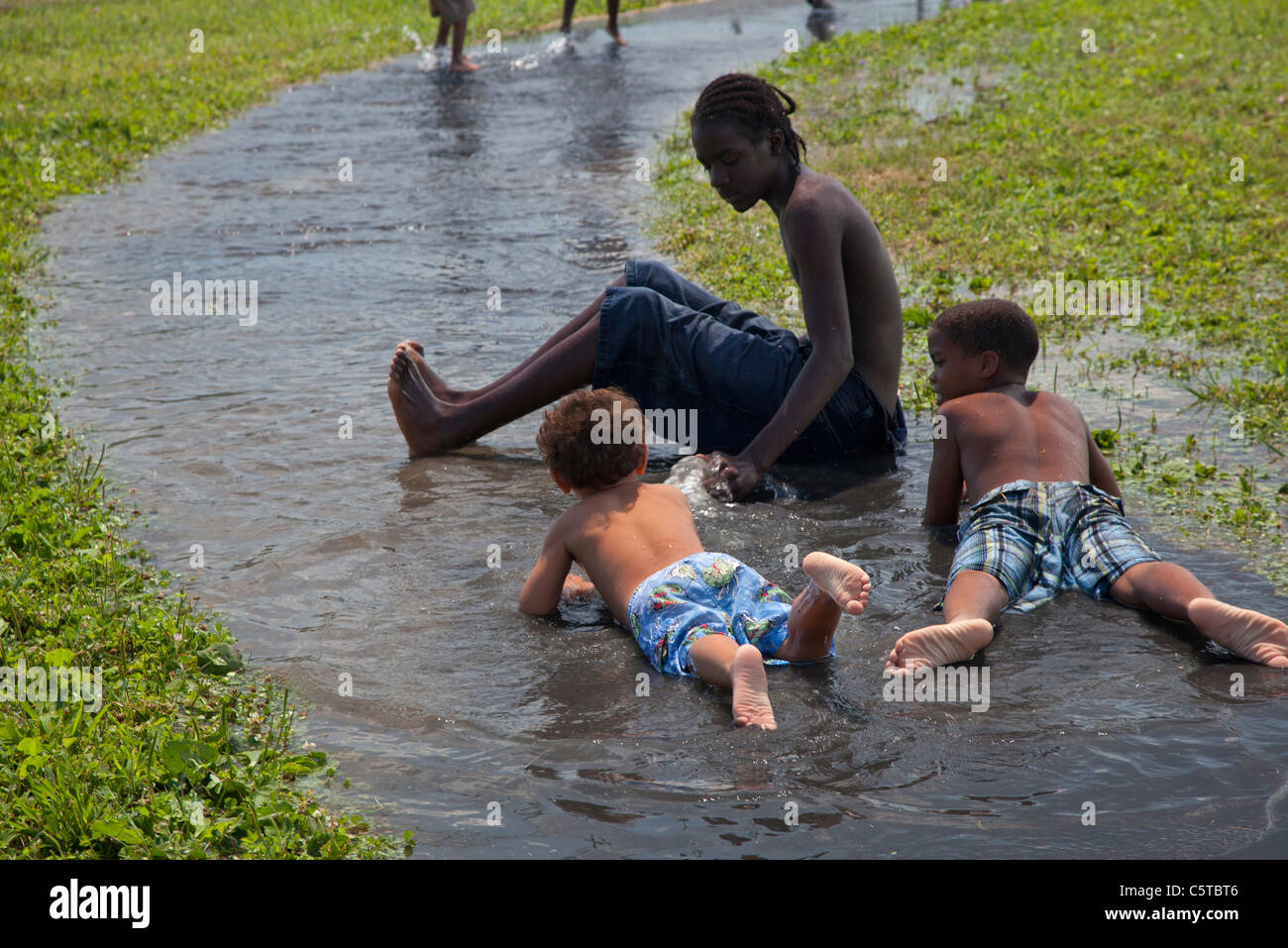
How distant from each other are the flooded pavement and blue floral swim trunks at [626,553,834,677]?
0.30 ft

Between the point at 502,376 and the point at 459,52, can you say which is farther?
the point at 459,52

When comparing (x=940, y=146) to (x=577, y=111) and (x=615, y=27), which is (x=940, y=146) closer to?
(x=577, y=111)

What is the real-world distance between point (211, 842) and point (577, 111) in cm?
1252

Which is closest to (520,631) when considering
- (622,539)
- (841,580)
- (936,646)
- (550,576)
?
(550,576)

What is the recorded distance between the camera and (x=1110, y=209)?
8875 mm

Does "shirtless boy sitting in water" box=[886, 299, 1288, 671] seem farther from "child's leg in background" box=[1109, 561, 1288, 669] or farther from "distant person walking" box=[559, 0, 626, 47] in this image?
"distant person walking" box=[559, 0, 626, 47]

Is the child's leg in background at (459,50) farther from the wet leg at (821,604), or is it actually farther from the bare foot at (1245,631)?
the bare foot at (1245,631)

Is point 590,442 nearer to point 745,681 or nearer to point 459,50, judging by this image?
point 745,681

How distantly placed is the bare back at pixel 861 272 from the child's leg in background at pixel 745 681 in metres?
2.00

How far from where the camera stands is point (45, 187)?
10.6 m

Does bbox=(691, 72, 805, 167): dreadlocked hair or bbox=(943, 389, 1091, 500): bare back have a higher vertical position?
bbox=(691, 72, 805, 167): dreadlocked hair

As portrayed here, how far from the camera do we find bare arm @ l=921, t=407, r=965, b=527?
4703 millimetres

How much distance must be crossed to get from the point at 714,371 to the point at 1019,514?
153 cm

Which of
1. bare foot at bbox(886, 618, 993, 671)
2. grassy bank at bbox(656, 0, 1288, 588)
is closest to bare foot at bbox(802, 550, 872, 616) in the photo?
bare foot at bbox(886, 618, 993, 671)
